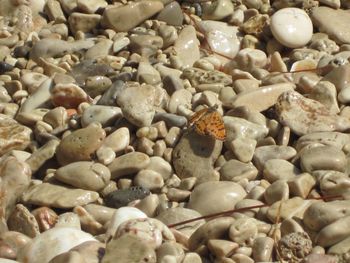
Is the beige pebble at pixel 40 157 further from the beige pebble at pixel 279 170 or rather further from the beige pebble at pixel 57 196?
the beige pebble at pixel 279 170

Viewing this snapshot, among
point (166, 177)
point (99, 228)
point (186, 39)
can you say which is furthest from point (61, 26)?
point (99, 228)

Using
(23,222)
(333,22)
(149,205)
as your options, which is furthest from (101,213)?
(333,22)

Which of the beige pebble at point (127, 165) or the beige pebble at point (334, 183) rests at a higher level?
the beige pebble at point (334, 183)

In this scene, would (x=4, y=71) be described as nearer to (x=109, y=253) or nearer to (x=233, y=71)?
(x=233, y=71)

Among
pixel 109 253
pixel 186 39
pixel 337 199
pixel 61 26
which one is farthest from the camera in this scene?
pixel 61 26

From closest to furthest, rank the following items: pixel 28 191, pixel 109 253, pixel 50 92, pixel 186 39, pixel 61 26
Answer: pixel 109 253
pixel 28 191
pixel 50 92
pixel 186 39
pixel 61 26

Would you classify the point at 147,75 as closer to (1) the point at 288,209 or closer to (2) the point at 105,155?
(2) the point at 105,155

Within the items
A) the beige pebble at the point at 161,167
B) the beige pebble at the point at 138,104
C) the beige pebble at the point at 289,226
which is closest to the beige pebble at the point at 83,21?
the beige pebble at the point at 138,104
